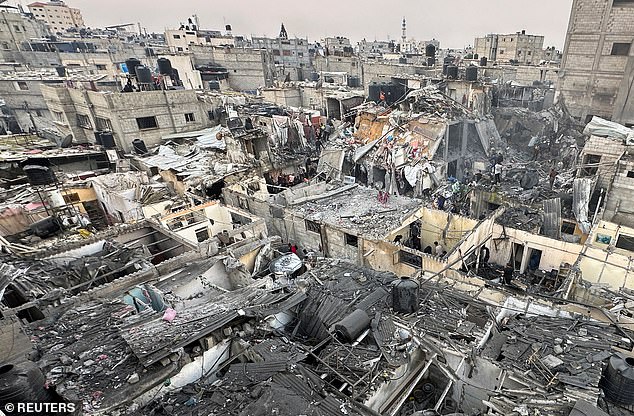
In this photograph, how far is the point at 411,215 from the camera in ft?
68.5

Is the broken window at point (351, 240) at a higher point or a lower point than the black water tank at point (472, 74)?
lower

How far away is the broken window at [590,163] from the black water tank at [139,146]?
1383 inches

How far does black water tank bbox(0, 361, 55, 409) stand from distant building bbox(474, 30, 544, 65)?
256 ft

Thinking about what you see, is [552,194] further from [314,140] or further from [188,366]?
[188,366]

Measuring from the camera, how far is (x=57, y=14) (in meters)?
116

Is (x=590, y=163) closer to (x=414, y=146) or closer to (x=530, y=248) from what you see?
(x=530, y=248)

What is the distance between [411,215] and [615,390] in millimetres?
12831

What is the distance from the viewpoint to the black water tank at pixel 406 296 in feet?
38.7

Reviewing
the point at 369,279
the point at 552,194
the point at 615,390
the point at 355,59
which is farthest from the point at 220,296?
the point at 355,59

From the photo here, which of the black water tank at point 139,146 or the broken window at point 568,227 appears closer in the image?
the broken window at point 568,227

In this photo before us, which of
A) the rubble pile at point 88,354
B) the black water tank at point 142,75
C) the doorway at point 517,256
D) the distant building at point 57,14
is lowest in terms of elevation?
the doorway at point 517,256

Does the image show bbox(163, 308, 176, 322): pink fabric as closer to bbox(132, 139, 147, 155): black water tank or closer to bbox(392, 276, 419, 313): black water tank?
bbox(392, 276, 419, 313): black water tank

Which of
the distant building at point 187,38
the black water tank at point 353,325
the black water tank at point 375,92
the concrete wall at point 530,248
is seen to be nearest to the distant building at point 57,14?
the distant building at point 187,38

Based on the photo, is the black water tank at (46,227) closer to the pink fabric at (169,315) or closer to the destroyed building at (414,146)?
the pink fabric at (169,315)
